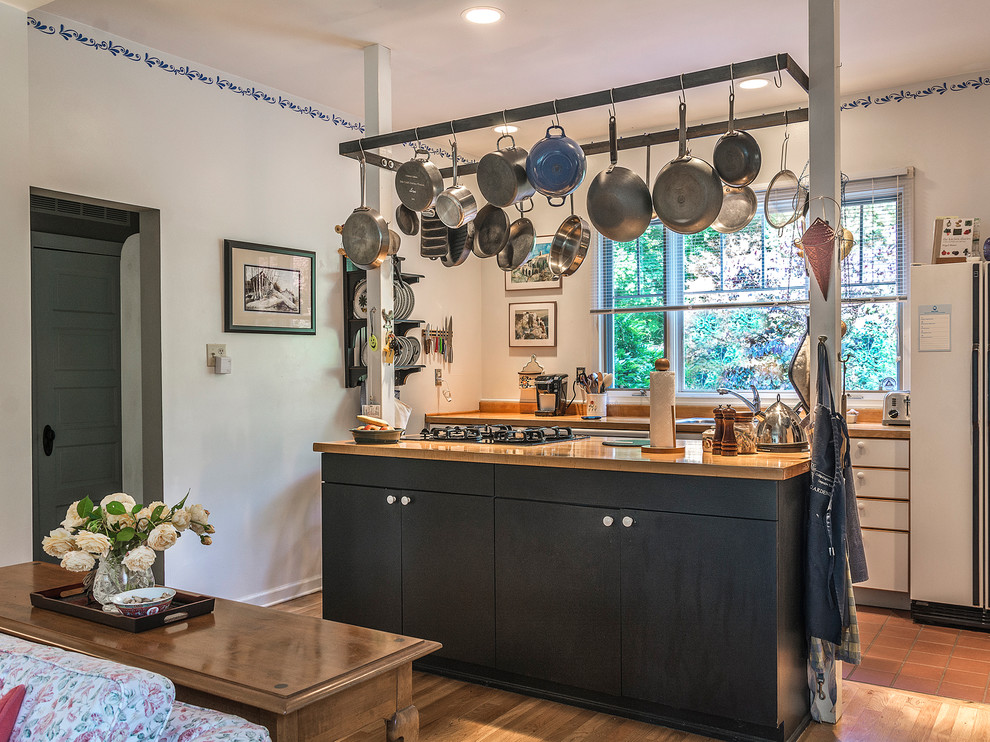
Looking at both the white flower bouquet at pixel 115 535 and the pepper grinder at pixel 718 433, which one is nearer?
the white flower bouquet at pixel 115 535

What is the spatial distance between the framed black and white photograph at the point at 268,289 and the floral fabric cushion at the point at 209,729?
3051mm

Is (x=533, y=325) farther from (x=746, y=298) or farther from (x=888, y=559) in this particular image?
(x=888, y=559)

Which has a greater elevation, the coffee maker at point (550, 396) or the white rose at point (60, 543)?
the coffee maker at point (550, 396)

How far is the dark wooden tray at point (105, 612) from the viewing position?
6.49 ft

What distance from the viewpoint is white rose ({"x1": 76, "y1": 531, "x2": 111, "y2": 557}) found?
6.62 feet

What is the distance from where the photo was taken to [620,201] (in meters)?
3.14

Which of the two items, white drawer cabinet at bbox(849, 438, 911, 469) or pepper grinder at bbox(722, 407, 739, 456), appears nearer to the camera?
pepper grinder at bbox(722, 407, 739, 456)

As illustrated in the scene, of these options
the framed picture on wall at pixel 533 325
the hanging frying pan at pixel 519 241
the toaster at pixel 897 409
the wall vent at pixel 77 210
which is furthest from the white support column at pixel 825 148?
the wall vent at pixel 77 210

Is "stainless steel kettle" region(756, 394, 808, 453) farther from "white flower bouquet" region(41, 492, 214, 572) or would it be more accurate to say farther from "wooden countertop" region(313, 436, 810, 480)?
"white flower bouquet" region(41, 492, 214, 572)

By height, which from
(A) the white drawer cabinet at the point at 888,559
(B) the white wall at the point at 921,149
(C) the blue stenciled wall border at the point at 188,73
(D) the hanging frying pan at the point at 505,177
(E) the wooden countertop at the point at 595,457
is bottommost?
(A) the white drawer cabinet at the point at 888,559

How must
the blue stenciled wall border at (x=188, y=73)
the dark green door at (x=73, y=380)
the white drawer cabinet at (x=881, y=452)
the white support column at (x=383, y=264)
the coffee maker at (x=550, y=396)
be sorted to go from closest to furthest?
the blue stenciled wall border at (x=188, y=73) → the white support column at (x=383, y=264) → the white drawer cabinet at (x=881, y=452) → the dark green door at (x=73, y=380) → the coffee maker at (x=550, y=396)

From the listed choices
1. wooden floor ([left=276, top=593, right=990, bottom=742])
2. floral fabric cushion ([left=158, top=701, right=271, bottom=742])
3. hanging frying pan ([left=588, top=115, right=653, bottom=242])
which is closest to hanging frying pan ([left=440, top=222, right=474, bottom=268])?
hanging frying pan ([left=588, top=115, right=653, bottom=242])

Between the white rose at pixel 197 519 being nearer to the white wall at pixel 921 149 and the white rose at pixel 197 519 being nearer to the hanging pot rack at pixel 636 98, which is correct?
the hanging pot rack at pixel 636 98

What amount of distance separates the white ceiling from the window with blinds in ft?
2.61
